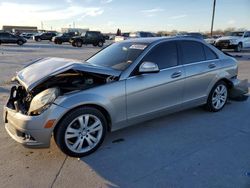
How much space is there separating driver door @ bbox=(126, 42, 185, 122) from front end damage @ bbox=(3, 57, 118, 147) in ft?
1.38

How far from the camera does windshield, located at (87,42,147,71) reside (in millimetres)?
4379

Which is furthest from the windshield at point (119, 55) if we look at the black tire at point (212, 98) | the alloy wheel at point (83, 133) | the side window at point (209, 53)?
the black tire at point (212, 98)

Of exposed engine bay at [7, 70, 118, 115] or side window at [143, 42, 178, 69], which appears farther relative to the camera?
side window at [143, 42, 178, 69]

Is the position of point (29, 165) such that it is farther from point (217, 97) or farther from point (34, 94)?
point (217, 97)

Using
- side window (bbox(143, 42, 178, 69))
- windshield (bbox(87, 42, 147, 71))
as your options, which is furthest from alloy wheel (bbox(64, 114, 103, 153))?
side window (bbox(143, 42, 178, 69))

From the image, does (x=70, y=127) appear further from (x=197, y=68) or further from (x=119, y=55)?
(x=197, y=68)

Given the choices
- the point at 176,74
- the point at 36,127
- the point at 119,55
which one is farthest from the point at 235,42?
the point at 36,127

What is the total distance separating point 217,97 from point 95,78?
287cm

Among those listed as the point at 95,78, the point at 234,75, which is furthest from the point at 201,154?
the point at 234,75

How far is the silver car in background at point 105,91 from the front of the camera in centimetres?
352

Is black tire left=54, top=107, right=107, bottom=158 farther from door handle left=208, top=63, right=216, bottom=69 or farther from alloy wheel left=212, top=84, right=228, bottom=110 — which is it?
alloy wheel left=212, top=84, right=228, bottom=110

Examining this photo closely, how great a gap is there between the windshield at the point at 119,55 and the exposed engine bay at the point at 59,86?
0.45 meters

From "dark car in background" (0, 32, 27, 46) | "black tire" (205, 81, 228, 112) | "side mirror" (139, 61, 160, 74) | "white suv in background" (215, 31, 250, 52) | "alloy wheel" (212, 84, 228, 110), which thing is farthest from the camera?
"dark car in background" (0, 32, 27, 46)

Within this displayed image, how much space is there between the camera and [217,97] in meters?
5.63
